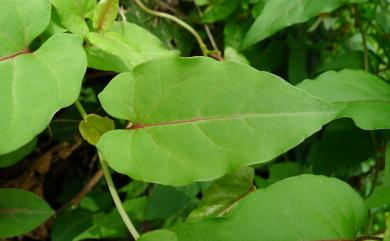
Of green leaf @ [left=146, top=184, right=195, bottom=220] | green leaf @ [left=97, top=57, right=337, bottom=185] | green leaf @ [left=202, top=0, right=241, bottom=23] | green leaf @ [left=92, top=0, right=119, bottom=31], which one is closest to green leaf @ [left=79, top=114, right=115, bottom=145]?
green leaf @ [left=97, top=57, right=337, bottom=185]

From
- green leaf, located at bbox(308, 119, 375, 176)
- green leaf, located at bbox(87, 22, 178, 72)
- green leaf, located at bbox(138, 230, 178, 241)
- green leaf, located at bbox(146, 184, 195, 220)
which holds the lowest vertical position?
green leaf, located at bbox(146, 184, 195, 220)

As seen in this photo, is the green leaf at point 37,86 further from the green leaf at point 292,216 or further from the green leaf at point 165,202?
the green leaf at point 165,202

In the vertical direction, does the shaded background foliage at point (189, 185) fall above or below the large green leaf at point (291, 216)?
below

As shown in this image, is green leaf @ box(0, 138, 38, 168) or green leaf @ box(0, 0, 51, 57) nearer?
green leaf @ box(0, 0, 51, 57)

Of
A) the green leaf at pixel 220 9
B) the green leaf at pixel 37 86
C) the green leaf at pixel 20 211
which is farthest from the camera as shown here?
the green leaf at pixel 220 9

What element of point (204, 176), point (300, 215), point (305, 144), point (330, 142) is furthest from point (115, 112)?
point (305, 144)

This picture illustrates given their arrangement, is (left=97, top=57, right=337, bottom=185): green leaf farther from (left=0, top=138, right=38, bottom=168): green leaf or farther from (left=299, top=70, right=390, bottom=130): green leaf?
(left=0, top=138, right=38, bottom=168): green leaf

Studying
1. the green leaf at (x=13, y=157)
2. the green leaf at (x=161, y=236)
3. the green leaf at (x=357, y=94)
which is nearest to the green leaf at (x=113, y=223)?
the green leaf at (x=13, y=157)
